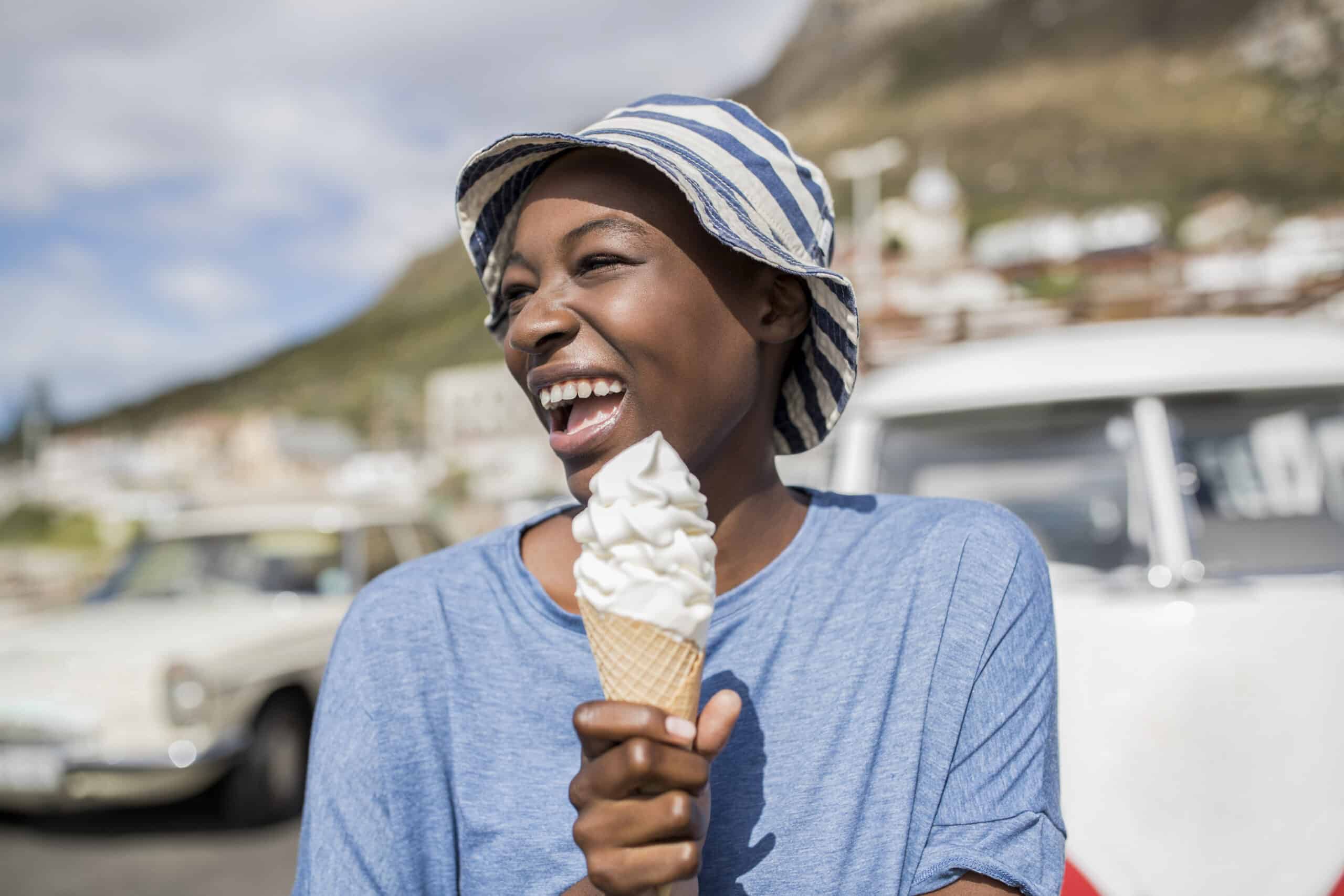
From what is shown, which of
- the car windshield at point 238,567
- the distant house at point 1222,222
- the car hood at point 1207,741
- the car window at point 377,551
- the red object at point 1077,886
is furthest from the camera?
the distant house at point 1222,222

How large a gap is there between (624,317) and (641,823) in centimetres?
62

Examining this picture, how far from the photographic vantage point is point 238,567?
6.42 m

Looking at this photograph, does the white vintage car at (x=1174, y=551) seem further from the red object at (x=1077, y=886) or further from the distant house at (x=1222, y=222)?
the distant house at (x=1222, y=222)

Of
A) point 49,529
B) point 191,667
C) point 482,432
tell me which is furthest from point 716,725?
point 482,432

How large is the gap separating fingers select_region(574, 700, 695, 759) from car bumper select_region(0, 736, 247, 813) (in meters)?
4.90

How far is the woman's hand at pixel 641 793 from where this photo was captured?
1017mm

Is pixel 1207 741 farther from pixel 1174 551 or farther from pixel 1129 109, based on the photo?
pixel 1129 109

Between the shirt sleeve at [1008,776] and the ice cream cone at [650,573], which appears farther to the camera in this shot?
the shirt sleeve at [1008,776]

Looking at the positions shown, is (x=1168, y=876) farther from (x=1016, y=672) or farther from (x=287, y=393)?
(x=287, y=393)

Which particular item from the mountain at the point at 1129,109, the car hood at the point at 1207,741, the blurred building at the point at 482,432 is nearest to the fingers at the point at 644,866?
the car hood at the point at 1207,741

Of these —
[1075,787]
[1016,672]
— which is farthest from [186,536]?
[1016,672]

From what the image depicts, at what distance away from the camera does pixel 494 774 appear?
1.33 metres

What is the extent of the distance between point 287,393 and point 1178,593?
7846 inches

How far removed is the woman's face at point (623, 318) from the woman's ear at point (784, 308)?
5 centimetres
